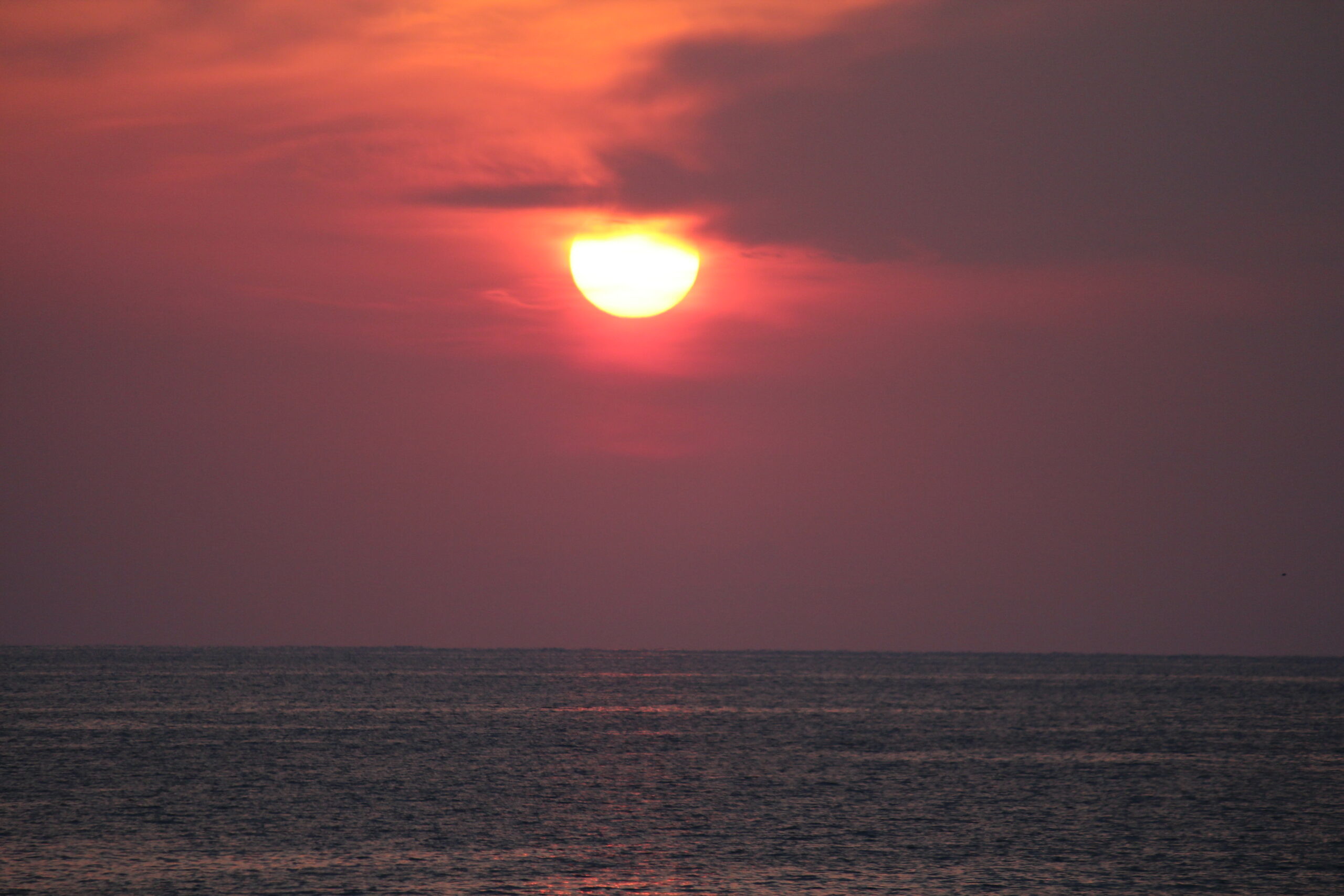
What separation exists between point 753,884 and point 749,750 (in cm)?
5338

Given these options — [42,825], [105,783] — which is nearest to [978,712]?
[105,783]

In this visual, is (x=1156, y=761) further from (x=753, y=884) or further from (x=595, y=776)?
(x=753, y=884)

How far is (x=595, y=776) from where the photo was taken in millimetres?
78812

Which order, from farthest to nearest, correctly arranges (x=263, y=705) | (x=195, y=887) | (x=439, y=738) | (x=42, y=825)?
(x=263, y=705), (x=439, y=738), (x=42, y=825), (x=195, y=887)

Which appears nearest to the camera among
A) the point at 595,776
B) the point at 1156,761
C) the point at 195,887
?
the point at 195,887

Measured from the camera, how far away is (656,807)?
6444 cm

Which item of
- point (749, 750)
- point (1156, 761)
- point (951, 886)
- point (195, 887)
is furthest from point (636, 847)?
point (1156, 761)

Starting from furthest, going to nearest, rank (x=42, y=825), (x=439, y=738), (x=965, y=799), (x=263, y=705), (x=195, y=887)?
(x=263, y=705), (x=439, y=738), (x=965, y=799), (x=42, y=825), (x=195, y=887)

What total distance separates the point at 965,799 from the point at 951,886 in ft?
82.1

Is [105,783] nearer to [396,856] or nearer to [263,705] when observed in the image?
[396,856]

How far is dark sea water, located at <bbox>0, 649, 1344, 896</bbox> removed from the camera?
149 feet

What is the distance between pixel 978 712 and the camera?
503 feet

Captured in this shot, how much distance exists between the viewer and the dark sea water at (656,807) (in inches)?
1793

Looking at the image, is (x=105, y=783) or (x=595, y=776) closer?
(x=105, y=783)
